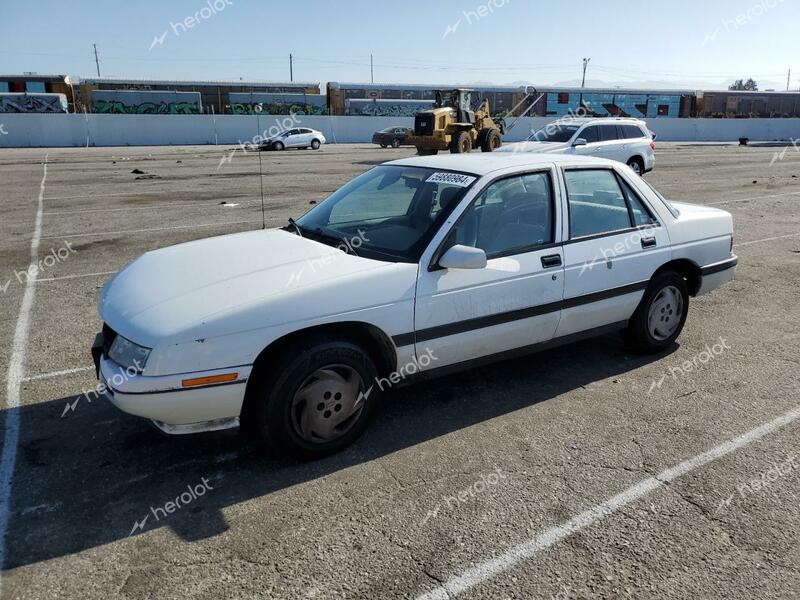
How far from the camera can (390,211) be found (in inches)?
175

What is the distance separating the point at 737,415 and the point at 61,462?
4.17m

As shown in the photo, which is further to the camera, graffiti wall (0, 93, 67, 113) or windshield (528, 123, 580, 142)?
graffiti wall (0, 93, 67, 113)

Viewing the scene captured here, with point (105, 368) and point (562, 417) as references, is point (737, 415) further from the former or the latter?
point (105, 368)

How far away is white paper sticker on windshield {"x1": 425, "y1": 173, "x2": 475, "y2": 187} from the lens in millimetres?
4031

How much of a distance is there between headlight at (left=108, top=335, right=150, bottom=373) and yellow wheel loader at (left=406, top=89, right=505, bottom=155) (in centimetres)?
2320

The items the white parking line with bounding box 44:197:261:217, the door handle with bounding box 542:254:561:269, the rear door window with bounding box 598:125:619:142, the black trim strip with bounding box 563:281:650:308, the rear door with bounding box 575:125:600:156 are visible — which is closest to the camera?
the door handle with bounding box 542:254:561:269

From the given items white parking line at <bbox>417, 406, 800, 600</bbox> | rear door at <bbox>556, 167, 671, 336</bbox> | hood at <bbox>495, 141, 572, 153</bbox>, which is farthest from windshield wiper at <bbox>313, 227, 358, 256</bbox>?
hood at <bbox>495, 141, 572, 153</bbox>

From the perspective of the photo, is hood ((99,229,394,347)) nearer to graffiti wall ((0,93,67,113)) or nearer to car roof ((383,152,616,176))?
car roof ((383,152,616,176))

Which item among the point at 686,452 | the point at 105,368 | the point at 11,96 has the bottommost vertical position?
the point at 686,452

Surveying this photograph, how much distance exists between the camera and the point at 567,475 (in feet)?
11.2

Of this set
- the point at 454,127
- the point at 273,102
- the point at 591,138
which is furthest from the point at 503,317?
the point at 273,102

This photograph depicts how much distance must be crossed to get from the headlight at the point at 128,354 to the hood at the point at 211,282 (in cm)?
4

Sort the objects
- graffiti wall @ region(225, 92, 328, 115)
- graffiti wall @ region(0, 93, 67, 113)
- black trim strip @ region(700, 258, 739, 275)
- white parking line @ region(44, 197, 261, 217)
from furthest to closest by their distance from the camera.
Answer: graffiti wall @ region(225, 92, 328, 115) < graffiti wall @ region(0, 93, 67, 113) < white parking line @ region(44, 197, 261, 217) < black trim strip @ region(700, 258, 739, 275)

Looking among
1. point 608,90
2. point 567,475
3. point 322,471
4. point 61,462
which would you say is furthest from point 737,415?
point 608,90
